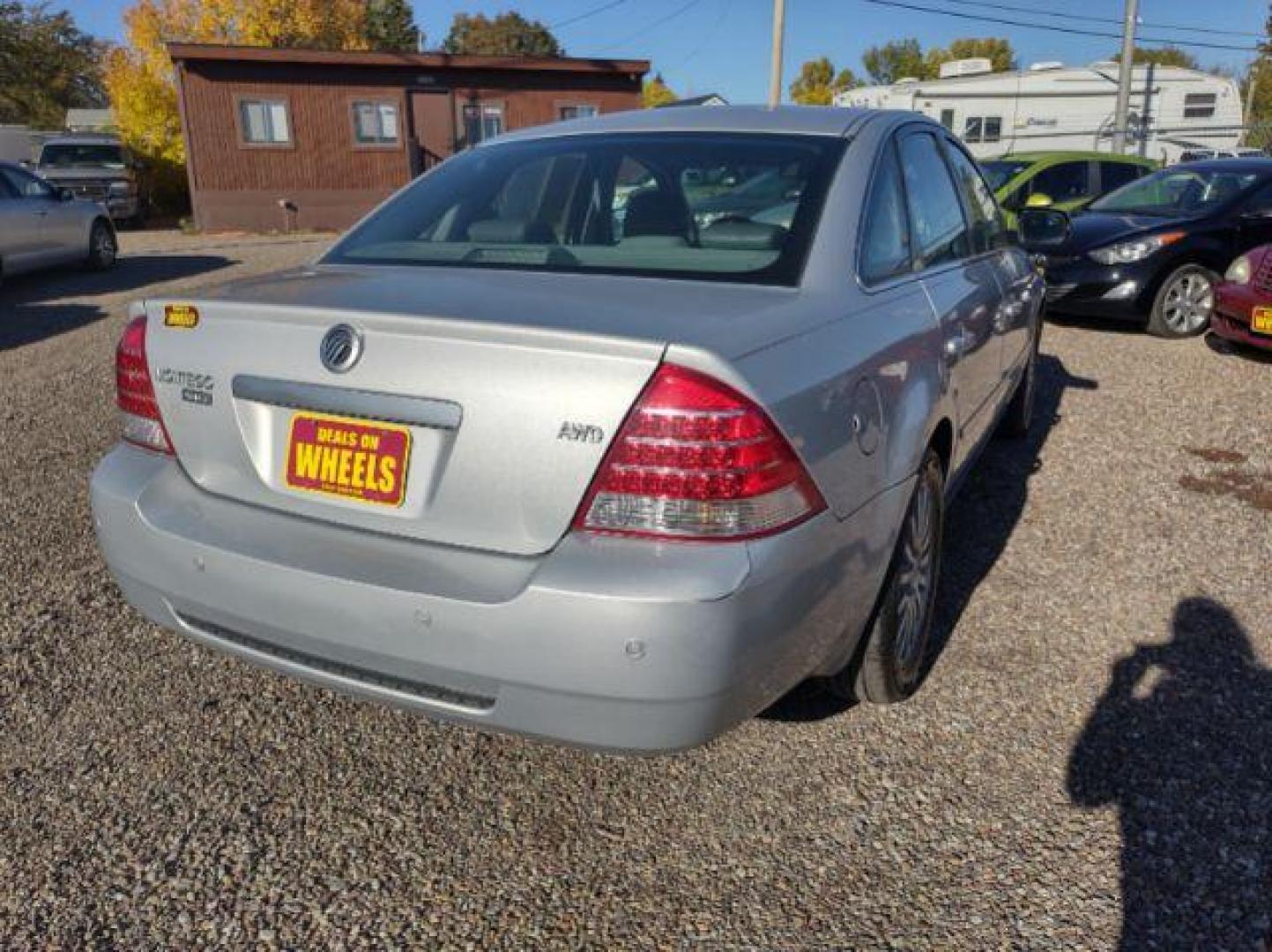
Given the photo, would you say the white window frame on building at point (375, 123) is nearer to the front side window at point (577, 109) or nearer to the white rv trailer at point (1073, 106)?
the front side window at point (577, 109)

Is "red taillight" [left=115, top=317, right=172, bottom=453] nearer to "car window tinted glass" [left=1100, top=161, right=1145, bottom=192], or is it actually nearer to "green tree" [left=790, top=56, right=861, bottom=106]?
"car window tinted glass" [left=1100, top=161, right=1145, bottom=192]

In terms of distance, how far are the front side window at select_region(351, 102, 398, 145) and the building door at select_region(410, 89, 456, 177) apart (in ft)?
1.42

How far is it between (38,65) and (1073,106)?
4629 centimetres

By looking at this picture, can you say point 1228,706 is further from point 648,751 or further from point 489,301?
point 489,301

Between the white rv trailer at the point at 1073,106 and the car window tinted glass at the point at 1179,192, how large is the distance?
16543 millimetres

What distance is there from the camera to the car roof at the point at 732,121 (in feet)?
9.34

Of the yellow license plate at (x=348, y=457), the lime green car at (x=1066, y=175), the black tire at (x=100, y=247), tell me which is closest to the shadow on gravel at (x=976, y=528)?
the yellow license plate at (x=348, y=457)

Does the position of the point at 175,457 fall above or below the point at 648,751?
above

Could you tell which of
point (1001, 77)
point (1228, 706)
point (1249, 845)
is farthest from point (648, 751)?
point (1001, 77)

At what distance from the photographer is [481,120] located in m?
22.0

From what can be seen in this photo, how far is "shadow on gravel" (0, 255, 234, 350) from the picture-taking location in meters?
9.10

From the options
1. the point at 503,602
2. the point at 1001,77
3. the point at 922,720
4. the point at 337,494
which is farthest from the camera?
the point at 1001,77

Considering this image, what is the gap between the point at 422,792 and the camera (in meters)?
2.46

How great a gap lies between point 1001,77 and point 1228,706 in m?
25.8
